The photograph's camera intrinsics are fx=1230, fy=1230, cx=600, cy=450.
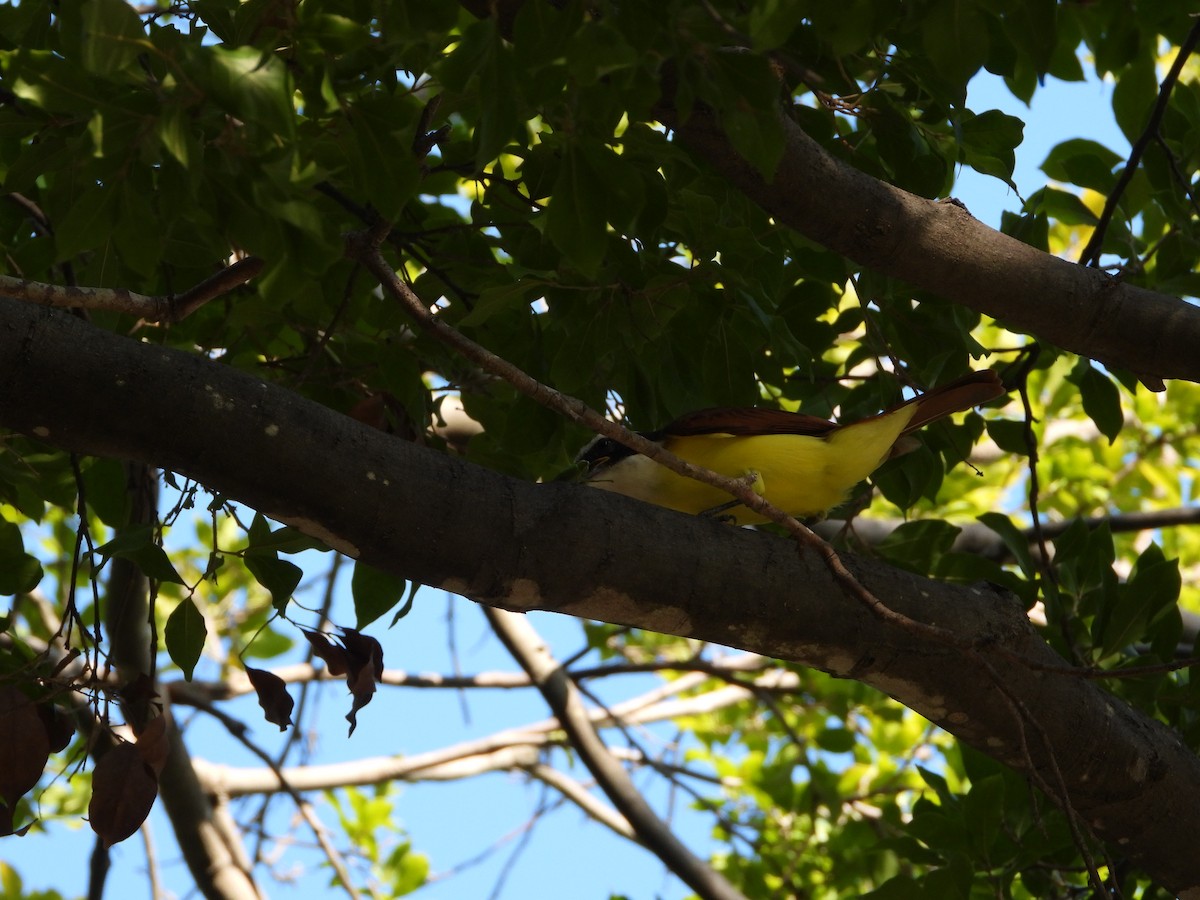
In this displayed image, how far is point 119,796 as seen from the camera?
2.63m

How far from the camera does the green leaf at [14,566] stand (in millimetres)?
3268

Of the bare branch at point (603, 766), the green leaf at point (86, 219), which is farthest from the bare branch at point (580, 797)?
the green leaf at point (86, 219)

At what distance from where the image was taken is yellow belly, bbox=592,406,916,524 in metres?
4.18

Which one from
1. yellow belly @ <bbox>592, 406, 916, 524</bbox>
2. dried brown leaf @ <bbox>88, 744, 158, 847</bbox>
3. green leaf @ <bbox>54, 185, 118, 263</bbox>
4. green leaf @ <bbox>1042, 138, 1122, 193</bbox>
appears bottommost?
dried brown leaf @ <bbox>88, 744, 158, 847</bbox>

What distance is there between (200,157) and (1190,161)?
11.4ft

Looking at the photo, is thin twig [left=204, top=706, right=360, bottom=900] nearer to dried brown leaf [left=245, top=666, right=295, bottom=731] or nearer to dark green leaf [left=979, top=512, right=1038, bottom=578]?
dried brown leaf [left=245, top=666, right=295, bottom=731]

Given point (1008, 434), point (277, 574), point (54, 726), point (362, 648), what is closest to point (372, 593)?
point (277, 574)

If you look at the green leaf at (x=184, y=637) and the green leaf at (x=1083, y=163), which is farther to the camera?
→ the green leaf at (x=1083, y=163)

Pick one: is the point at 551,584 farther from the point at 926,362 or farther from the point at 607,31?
the point at 926,362

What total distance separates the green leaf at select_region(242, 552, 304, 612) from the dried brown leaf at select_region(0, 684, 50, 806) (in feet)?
2.01

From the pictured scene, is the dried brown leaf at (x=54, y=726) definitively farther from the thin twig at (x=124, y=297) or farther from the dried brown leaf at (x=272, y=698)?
the thin twig at (x=124, y=297)

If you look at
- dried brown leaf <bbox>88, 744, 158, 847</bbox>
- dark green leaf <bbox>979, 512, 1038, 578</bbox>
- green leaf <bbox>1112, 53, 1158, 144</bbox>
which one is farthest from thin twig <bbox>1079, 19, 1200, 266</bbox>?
dried brown leaf <bbox>88, 744, 158, 847</bbox>

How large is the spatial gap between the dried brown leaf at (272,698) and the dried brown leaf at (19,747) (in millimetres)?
476

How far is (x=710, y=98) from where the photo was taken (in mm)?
2264
